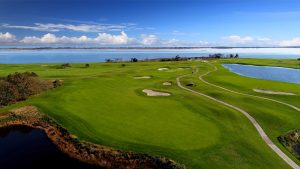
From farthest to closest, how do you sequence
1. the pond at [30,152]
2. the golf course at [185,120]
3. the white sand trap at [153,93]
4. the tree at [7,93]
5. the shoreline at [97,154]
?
1. the white sand trap at [153,93]
2. the tree at [7,93]
3. the golf course at [185,120]
4. the pond at [30,152]
5. the shoreline at [97,154]

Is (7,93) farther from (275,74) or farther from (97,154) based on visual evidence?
(275,74)

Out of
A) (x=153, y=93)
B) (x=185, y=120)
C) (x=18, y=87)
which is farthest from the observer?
(x=153, y=93)

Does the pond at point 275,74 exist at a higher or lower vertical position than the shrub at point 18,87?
lower

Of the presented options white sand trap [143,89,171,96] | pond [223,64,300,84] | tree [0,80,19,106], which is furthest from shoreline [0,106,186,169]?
pond [223,64,300,84]

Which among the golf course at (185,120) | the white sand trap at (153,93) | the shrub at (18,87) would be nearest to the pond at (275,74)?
the golf course at (185,120)

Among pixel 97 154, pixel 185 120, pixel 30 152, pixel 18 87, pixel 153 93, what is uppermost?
pixel 18 87

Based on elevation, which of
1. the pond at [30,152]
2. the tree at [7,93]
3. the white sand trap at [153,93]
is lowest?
the pond at [30,152]

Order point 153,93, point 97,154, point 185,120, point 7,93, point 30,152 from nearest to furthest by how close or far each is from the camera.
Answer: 1. point 97,154
2. point 30,152
3. point 185,120
4. point 7,93
5. point 153,93

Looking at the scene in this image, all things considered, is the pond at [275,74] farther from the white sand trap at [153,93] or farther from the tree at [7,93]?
the tree at [7,93]

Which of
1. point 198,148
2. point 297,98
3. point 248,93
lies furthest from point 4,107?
point 297,98

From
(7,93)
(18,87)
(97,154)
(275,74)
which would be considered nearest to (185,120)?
(97,154)
